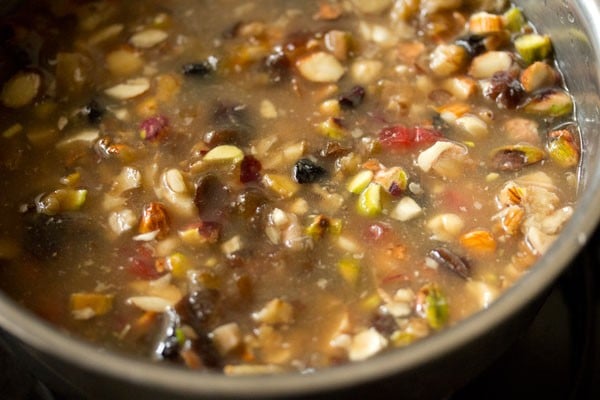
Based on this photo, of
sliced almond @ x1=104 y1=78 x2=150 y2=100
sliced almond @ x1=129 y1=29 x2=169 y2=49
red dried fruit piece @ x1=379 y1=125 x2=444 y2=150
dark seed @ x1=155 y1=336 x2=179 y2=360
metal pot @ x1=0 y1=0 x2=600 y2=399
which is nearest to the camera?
metal pot @ x1=0 y1=0 x2=600 y2=399

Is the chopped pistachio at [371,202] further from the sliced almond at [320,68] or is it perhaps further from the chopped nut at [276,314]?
the sliced almond at [320,68]

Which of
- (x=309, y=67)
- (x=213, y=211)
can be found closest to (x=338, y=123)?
(x=309, y=67)

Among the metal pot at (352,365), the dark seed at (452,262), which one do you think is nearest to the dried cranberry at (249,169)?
the dark seed at (452,262)

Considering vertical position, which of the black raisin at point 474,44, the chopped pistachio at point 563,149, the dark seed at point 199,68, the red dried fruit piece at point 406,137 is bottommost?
the dark seed at point 199,68

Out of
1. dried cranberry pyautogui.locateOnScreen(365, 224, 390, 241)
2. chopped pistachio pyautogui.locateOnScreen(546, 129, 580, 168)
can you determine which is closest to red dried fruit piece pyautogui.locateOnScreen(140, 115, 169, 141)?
dried cranberry pyautogui.locateOnScreen(365, 224, 390, 241)

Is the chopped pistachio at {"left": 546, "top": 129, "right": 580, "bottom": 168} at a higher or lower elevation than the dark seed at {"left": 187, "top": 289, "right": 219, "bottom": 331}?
higher

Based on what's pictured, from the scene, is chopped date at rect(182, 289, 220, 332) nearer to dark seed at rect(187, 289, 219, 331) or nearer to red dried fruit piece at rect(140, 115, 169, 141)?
dark seed at rect(187, 289, 219, 331)

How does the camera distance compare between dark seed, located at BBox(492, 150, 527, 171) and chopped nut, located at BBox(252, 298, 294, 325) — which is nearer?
chopped nut, located at BBox(252, 298, 294, 325)
